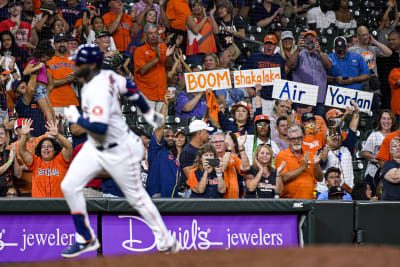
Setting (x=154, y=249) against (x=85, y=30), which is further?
(x=85, y=30)

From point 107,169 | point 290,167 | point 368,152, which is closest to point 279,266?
point 107,169

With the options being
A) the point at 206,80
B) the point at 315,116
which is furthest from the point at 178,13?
the point at 315,116

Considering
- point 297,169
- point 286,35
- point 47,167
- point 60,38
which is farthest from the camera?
point 286,35

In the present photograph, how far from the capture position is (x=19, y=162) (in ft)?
23.5

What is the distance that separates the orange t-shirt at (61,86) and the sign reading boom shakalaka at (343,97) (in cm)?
343

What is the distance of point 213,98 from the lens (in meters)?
8.31

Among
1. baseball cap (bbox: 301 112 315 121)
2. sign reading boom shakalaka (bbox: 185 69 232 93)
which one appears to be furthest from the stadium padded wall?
sign reading boom shakalaka (bbox: 185 69 232 93)

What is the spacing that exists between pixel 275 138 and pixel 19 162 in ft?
10.4

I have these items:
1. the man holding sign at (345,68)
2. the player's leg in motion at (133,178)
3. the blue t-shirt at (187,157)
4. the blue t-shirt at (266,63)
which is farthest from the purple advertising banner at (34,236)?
the man holding sign at (345,68)

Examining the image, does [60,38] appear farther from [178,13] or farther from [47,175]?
[178,13]

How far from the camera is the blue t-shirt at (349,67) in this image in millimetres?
9352

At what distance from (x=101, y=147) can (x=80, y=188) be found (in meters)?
0.37

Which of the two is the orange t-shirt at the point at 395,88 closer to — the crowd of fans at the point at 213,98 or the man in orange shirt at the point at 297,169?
the crowd of fans at the point at 213,98

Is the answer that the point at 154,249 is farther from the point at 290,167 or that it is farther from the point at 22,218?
the point at 290,167
